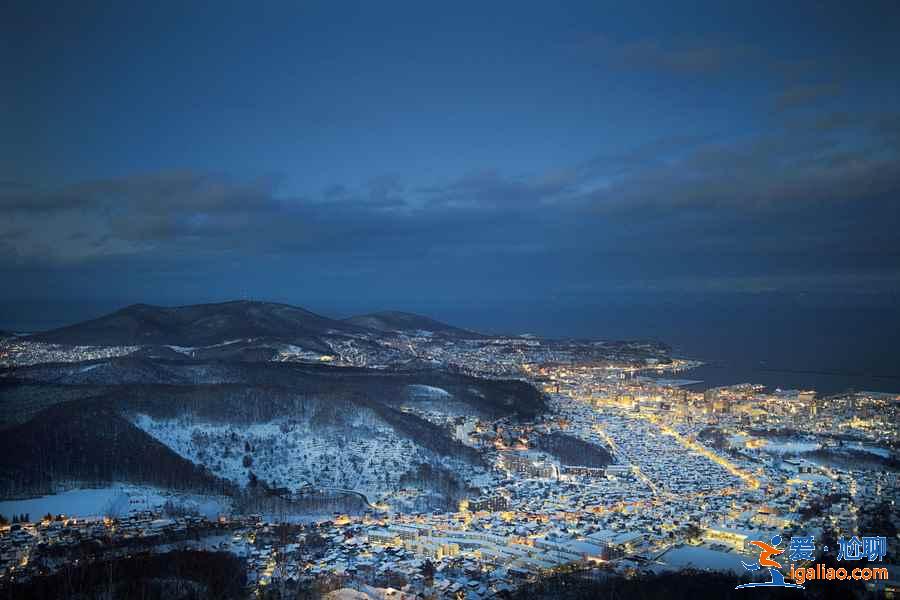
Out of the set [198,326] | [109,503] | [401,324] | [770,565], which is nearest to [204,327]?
[198,326]

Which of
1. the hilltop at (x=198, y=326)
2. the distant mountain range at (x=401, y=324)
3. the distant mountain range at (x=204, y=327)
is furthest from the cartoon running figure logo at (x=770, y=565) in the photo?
the distant mountain range at (x=401, y=324)

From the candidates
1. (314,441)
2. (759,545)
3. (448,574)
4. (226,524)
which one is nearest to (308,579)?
(448,574)

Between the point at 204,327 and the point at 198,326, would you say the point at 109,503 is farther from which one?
the point at 198,326

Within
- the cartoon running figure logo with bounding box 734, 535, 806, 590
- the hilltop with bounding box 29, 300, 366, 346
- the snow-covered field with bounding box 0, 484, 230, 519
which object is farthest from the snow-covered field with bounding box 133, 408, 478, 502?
the hilltop with bounding box 29, 300, 366, 346

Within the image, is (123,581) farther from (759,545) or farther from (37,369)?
(37,369)

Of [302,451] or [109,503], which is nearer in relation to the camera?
[109,503]

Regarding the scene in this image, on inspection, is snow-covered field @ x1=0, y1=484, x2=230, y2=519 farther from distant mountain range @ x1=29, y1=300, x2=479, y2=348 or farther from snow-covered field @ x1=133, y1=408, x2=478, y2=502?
distant mountain range @ x1=29, y1=300, x2=479, y2=348
